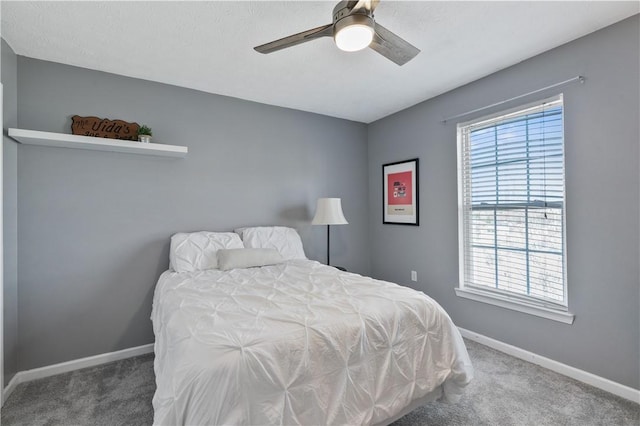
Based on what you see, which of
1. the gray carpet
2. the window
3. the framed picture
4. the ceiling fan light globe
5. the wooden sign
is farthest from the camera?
the framed picture

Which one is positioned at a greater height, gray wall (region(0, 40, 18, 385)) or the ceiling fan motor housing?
the ceiling fan motor housing

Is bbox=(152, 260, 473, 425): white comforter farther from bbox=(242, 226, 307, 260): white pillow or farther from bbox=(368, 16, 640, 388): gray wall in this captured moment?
bbox=(368, 16, 640, 388): gray wall

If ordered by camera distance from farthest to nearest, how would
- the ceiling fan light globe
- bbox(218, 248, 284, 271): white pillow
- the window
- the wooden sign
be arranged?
1. bbox(218, 248, 284, 271): white pillow
2. the wooden sign
3. the window
4. the ceiling fan light globe

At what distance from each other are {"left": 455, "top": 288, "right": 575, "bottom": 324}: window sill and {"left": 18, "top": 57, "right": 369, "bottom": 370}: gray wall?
2005mm

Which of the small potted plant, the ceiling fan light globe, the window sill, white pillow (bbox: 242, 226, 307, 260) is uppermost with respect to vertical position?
the ceiling fan light globe

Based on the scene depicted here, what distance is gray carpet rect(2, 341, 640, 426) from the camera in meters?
1.80

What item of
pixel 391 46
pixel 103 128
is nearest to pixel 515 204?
pixel 391 46

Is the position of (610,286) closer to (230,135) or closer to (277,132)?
(277,132)

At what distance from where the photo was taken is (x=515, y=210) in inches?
102

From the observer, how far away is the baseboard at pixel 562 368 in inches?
77.7

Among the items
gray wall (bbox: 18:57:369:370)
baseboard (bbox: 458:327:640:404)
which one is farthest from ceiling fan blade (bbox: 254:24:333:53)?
baseboard (bbox: 458:327:640:404)

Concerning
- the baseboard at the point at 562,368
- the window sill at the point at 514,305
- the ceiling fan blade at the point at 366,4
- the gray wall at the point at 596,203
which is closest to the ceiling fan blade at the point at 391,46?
the ceiling fan blade at the point at 366,4

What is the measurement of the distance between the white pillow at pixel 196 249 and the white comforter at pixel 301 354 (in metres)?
0.50

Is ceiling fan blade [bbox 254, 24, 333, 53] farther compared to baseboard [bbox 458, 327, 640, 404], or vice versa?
baseboard [bbox 458, 327, 640, 404]
